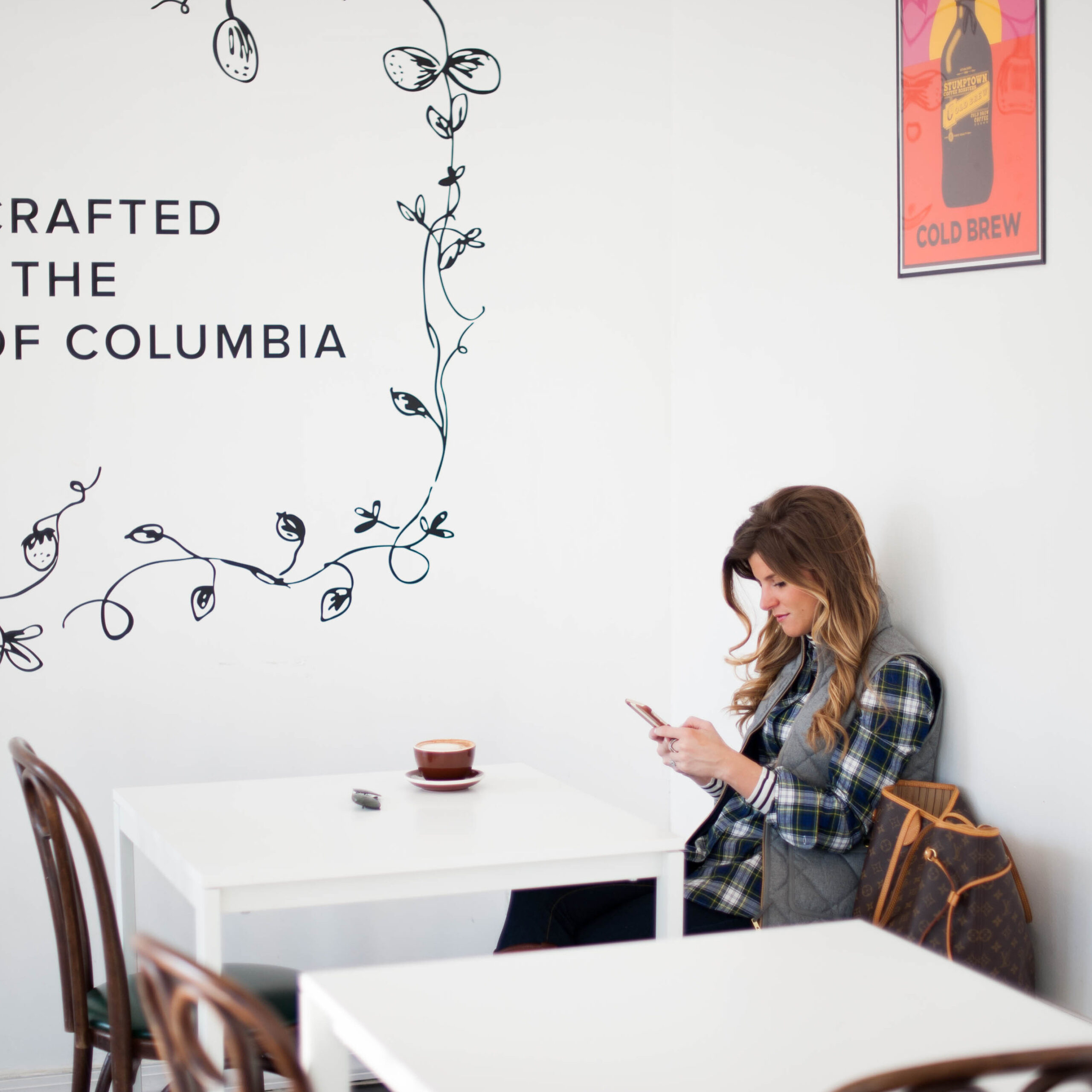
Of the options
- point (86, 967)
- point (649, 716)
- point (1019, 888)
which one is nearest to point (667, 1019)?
point (1019, 888)

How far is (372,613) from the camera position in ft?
8.97

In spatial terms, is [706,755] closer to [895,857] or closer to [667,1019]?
[895,857]

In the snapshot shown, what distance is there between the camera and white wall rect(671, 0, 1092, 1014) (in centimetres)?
177

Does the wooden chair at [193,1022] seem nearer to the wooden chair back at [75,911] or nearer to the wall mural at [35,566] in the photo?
the wooden chair back at [75,911]

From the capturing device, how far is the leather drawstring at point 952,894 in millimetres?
1689

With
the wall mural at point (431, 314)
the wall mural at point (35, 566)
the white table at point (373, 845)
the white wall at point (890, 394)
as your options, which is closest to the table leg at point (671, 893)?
the white table at point (373, 845)

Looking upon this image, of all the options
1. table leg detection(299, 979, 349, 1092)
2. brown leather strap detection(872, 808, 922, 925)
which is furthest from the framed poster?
table leg detection(299, 979, 349, 1092)

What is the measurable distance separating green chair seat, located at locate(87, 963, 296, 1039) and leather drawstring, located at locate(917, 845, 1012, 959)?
93 centimetres

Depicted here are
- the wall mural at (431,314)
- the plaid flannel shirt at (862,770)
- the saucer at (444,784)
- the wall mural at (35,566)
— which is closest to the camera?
the plaid flannel shirt at (862,770)

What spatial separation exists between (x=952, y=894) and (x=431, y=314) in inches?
65.4

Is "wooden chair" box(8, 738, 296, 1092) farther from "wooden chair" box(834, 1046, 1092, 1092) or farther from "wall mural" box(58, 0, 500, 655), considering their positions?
"wooden chair" box(834, 1046, 1092, 1092)

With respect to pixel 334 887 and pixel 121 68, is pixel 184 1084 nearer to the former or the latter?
pixel 334 887

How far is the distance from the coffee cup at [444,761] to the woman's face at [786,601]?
0.56 meters

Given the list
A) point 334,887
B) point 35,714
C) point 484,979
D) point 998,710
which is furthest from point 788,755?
point 35,714
